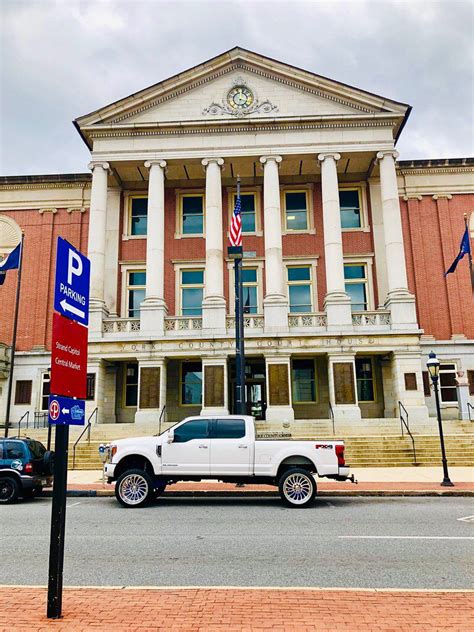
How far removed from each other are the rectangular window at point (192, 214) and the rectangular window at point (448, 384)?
52.5 ft

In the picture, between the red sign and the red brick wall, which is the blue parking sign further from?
the red brick wall

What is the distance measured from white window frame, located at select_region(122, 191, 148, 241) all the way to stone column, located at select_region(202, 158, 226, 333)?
16.1ft

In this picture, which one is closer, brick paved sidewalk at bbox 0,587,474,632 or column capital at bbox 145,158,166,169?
brick paved sidewalk at bbox 0,587,474,632

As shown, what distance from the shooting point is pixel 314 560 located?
6.95 metres

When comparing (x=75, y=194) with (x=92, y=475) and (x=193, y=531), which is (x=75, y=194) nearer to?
(x=92, y=475)

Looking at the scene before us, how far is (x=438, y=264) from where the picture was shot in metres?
31.0

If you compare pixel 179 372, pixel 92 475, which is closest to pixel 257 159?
pixel 179 372

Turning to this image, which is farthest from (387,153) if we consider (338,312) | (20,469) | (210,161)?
(20,469)

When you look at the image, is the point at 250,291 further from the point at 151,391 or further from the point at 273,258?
the point at 151,391

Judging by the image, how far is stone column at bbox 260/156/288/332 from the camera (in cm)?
2656

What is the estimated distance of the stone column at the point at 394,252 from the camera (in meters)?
26.5

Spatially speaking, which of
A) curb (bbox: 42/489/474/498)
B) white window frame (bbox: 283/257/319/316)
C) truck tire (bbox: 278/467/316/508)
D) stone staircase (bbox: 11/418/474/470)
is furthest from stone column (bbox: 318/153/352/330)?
truck tire (bbox: 278/467/316/508)

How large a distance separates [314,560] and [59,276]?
4963 millimetres

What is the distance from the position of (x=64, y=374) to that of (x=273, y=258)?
2335 centimetres
